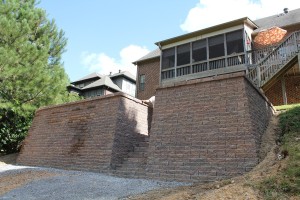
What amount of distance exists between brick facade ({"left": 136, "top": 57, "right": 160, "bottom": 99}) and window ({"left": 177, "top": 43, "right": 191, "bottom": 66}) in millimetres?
3155

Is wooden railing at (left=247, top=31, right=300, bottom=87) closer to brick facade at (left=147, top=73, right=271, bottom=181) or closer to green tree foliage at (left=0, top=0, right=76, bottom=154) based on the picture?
brick facade at (left=147, top=73, right=271, bottom=181)

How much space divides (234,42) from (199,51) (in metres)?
2.40

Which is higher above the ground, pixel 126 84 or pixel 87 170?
pixel 126 84

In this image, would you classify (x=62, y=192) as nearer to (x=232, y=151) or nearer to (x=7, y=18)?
(x=232, y=151)

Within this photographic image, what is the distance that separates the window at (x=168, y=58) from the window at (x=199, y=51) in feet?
5.19

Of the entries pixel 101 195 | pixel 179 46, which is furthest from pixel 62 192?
pixel 179 46

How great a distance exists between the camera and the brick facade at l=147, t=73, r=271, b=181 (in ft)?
18.4

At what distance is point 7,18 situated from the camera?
37.3 ft

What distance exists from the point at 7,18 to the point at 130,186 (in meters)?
9.66

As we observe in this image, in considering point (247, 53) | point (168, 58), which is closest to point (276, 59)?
point (247, 53)

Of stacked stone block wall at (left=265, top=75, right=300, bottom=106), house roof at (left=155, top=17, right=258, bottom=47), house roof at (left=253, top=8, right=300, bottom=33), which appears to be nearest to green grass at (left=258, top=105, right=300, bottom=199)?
stacked stone block wall at (left=265, top=75, right=300, bottom=106)

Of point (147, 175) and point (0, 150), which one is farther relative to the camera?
point (0, 150)

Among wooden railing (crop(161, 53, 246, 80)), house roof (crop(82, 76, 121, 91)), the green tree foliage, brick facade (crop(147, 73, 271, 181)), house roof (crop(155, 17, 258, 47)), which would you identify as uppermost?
house roof (crop(82, 76, 121, 91))

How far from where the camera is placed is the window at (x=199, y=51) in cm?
1776
